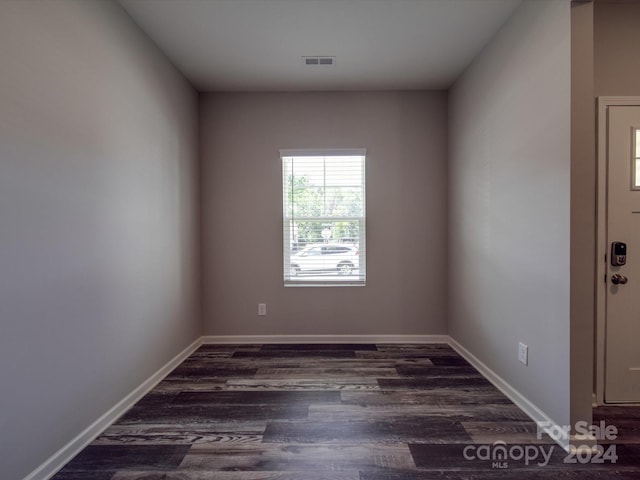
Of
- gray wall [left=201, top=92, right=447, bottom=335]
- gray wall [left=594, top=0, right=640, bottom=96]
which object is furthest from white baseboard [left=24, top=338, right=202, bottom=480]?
gray wall [left=594, top=0, right=640, bottom=96]

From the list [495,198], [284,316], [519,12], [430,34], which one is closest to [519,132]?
[495,198]

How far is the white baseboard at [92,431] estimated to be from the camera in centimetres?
156

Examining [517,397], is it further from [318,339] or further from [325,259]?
[325,259]

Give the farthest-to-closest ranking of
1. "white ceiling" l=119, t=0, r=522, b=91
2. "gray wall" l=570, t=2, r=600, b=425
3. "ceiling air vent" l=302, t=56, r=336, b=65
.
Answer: "ceiling air vent" l=302, t=56, r=336, b=65, "white ceiling" l=119, t=0, r=522, b=91, "gray wall" l=570, t=2, r=600, b=425

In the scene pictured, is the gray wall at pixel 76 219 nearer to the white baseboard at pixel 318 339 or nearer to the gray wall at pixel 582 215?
the white baseboard at pixel 318 339

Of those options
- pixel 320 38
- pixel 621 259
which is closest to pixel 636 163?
pixel 621 259

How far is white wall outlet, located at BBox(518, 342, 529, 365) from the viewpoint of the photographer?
2.10 meters

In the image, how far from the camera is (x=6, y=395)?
1.37m

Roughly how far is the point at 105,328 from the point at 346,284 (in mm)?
2197

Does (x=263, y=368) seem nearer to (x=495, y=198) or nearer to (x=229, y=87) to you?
(x=495, y=198)

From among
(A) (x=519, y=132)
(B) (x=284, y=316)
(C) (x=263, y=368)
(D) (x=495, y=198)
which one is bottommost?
(C) (x=263, y=368)

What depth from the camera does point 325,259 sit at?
346 centimetres

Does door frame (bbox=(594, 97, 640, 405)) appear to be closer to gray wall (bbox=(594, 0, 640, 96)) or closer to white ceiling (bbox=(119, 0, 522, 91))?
gray wall (bbox=(594, 0, 640, 96))

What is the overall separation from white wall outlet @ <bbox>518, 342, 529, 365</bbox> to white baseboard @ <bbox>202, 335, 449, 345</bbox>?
4.18 feet
